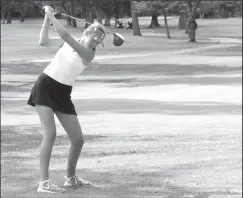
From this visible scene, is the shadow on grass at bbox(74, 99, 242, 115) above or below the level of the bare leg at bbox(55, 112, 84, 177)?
below

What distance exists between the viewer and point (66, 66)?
6.55 metres

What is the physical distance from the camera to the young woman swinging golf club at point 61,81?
20.8ft

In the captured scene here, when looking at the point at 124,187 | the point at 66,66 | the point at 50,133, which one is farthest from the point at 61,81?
the point at 124,187

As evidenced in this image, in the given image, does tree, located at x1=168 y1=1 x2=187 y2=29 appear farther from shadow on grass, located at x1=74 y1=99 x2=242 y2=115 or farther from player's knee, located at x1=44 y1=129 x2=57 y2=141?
player's knee, located at x1=44 y1=129 x2=57 y2=141

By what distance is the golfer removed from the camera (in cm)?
633

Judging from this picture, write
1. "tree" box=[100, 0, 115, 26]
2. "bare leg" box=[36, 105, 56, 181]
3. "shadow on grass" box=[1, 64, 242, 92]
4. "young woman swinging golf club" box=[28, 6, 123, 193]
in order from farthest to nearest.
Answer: "shadow on grass" box=[1, 64, 242, 92] < "tree" box=[100, 0, 115, 26] < "bare leg" box=[36, 105, 56, 181] < "young woman swinging golf club" box=[28, 6, 123, 193]

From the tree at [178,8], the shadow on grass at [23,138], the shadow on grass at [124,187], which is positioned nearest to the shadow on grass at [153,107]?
the shadow on grass at [23,138]

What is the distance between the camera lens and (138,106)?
1892 centimetres

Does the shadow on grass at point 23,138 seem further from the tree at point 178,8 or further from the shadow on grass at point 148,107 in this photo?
the tree at point 178,8

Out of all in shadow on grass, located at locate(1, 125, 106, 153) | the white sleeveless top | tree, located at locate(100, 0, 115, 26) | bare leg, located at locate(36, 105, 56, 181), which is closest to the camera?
the white sleeveless top

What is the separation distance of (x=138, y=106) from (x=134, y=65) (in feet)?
63.7

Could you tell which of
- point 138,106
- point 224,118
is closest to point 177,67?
point 138,106

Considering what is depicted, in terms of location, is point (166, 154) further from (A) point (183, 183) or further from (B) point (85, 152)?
(A) point (183, 183)

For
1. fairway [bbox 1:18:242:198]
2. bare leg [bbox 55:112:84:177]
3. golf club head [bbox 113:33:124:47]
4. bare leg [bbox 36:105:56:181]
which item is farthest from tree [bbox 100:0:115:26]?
golf club head [bbox 113:33:124:47]
